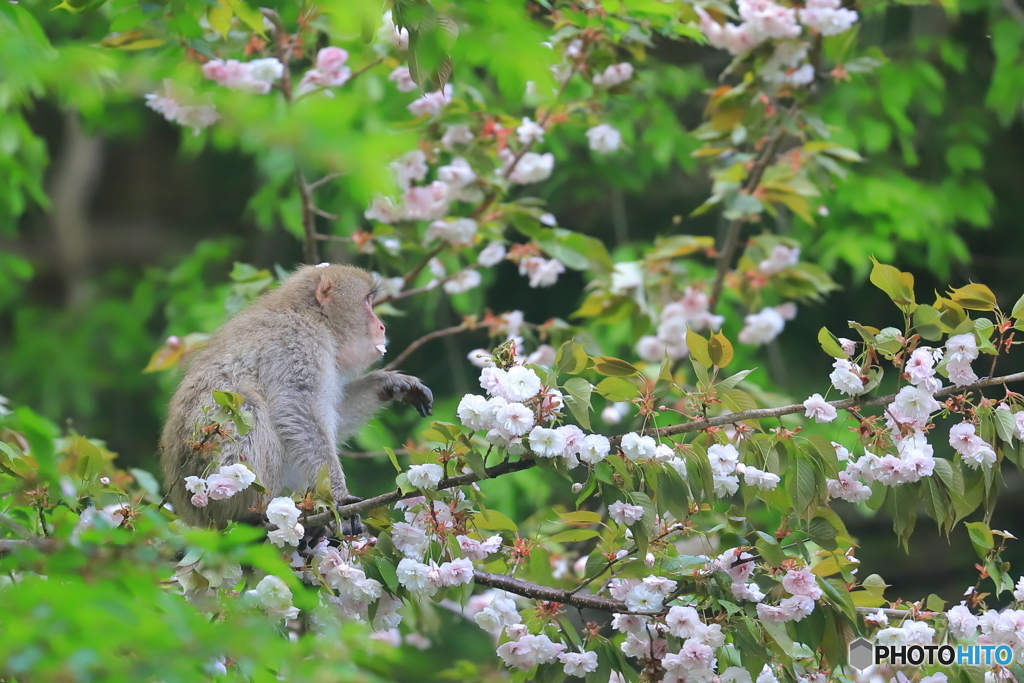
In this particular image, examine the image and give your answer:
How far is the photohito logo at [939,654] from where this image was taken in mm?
2510

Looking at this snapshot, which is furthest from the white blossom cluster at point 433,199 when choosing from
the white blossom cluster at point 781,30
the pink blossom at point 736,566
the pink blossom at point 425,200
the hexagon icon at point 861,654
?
the hexagon icon at point 861,654

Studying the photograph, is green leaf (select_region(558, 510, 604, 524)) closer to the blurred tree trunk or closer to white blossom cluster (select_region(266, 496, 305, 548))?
white blossom cluster (select_region(266, 496, 305, 548))

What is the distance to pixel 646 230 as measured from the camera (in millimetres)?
7633

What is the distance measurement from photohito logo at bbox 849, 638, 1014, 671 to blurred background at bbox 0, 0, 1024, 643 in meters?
2.37

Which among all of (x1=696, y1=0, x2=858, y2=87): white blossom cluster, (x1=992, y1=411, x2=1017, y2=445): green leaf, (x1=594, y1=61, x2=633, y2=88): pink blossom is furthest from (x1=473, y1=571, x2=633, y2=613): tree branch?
(x1=696, y1=0, x2=858, y2=87): white blossom cluster

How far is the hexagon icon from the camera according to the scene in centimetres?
261

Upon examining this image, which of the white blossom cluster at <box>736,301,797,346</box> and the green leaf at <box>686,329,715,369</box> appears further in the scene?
the white blossom cluster at <box>736,301,797,346</box>

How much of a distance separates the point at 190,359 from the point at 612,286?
5.70 feet

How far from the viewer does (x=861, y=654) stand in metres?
2.65

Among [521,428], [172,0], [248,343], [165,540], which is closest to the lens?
[165,540]

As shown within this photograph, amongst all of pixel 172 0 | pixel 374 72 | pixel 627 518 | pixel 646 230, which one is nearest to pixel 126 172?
pixel 646 230

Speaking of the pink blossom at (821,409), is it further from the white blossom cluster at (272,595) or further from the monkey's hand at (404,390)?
the monkey's hand at (404,390)

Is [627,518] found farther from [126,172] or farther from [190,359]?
[126,172]

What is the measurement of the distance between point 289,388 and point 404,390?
401 millimetres
